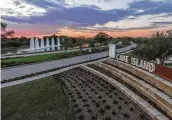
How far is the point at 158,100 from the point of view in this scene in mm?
9969

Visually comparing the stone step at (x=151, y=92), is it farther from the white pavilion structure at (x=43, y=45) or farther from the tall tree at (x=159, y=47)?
the white pavilion structure at (x=43, y=45)

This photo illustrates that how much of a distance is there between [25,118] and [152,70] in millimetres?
7592

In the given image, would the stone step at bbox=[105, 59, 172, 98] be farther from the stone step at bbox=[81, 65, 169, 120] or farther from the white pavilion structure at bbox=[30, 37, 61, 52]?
the white pavilion structure at bbox=[30, 37, 61, 52]

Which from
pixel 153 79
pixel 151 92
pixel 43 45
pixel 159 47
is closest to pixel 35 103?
pixel 151 92

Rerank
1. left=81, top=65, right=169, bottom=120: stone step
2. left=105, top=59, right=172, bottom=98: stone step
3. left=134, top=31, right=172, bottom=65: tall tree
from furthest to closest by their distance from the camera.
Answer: left=134, top=31, right=172, bottom=65: tall tree, left=105, top=59, right=172, bottom=98: stone step, left=81, top=65, right=169, bottom=120: stone step

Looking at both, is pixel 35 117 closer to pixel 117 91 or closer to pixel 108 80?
pixel 117 91

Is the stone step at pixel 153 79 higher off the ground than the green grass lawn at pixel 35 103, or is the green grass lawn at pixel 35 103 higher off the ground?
the stone step at pixel 153 79

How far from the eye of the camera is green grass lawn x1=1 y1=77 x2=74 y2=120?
1024 cm

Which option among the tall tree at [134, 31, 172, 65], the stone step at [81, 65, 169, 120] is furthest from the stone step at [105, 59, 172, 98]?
the tall tree at [134, 31, 172, 65]

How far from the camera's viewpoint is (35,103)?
38.9ft

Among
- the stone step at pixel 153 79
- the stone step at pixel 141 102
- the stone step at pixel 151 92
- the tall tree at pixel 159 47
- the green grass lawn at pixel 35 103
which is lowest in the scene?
the green grass lawn at pixel 35 103

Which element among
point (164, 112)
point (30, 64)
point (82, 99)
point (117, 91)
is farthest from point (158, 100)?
point (30, 64)

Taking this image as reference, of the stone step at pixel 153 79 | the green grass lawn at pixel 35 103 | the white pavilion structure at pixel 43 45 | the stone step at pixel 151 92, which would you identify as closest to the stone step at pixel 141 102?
the stone step at pixel 151 92

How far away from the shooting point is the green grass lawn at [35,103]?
10.2 meters
